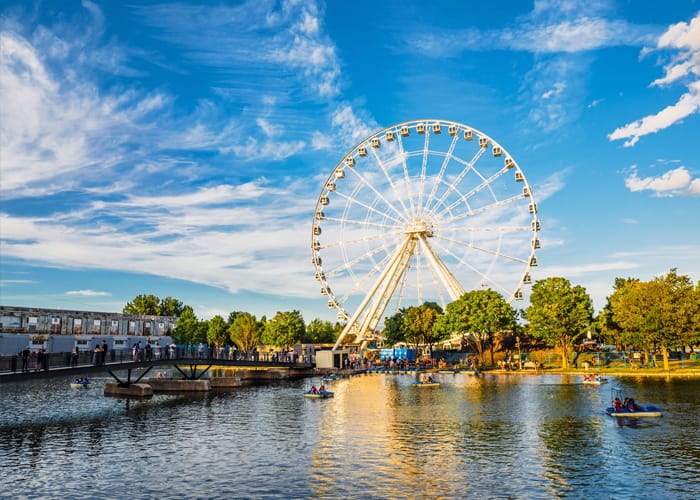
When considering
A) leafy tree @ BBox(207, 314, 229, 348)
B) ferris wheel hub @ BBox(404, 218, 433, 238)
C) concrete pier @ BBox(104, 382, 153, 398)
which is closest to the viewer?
concrete pier @ BBox(104, 382, 153, 398)

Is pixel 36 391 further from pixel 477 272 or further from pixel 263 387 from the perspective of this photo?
pixel 477 272

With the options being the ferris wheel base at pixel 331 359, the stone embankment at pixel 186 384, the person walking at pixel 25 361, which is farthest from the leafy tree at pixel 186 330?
the person walking at pixel 25 361

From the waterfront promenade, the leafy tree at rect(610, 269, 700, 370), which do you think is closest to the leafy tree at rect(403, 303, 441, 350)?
the leafy tree at rect(610, 269, 700, 370)

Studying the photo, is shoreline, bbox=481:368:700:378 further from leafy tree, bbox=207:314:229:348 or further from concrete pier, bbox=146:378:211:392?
leafy tree, bbox=207:314:229:348

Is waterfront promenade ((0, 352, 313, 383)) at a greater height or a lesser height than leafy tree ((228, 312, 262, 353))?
lesser

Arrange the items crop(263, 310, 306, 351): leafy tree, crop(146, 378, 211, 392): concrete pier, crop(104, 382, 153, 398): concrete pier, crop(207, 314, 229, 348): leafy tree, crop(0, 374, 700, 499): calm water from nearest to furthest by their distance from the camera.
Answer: crop(0, 374, 700, 499): calm water < crop(104, 382, 153, 398): concrete pier < crop(146, 378, 211, 392): concrete pier < crop(263, 310, 306, 351): leafy tree < crop(207, 314, 229, 348): leafy tree

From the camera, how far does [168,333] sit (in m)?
177

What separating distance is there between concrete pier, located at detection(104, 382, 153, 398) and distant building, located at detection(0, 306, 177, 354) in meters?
53.4

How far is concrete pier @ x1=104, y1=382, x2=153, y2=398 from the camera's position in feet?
219

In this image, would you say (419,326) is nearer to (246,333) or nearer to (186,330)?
(246,333)

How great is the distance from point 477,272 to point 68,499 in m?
78.5

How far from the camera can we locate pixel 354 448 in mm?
35344

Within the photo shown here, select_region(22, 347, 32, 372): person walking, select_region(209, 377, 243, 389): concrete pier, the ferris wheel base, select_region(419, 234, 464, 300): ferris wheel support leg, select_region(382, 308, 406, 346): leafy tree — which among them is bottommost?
select_region(209, 377, 243, 389): concrete pier

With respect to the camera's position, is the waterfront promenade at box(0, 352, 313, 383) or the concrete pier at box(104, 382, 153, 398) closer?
the waterfront promenade at box(0, 352, 313, 383)
